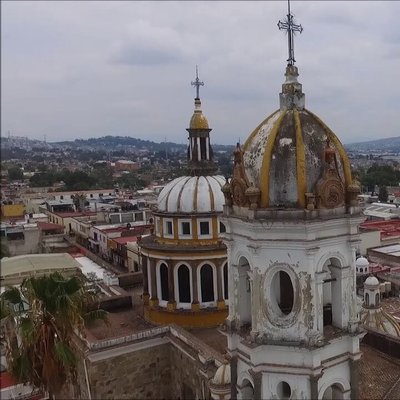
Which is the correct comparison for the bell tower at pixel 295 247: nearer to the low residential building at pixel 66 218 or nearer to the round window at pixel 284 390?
the round window at pixel 284 390

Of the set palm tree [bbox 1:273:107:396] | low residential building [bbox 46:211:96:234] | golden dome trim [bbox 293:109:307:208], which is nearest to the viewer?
golden dome trim [bbox 293:109:307:208]

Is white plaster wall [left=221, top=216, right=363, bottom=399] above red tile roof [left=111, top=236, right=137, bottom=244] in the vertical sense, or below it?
above

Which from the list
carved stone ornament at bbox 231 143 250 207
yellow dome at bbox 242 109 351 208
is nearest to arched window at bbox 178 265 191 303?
carved stone ornament at bbox 231 143 250 207

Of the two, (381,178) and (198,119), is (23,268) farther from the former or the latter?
(381,178)

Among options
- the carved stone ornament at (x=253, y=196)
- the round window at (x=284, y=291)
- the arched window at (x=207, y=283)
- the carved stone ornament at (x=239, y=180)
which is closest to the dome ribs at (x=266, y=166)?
the carved stone ornament at (x=253, y=196)

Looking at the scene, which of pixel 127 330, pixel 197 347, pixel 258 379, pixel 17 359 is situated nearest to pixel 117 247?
pixel 127 330

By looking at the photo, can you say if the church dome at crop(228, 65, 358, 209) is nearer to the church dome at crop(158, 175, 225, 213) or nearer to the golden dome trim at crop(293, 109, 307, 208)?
the golden dome trim at crop(293, 109, 307, 208)
